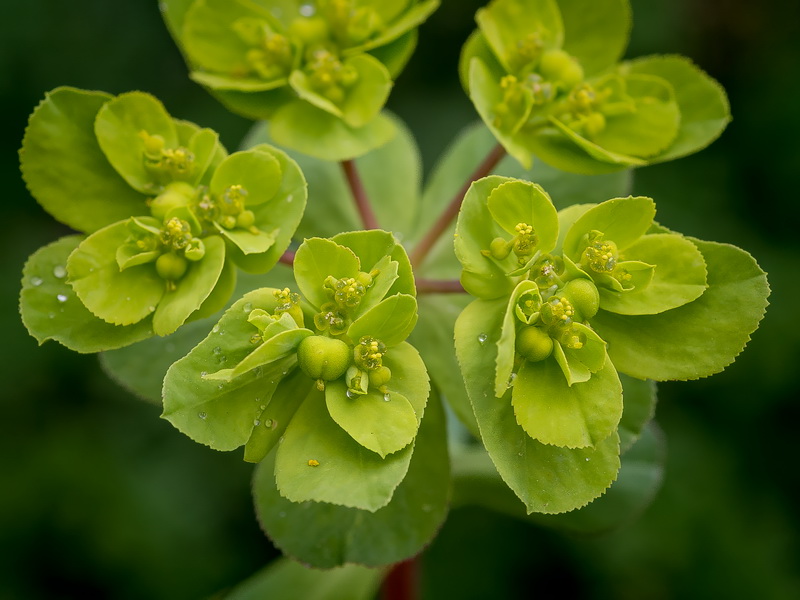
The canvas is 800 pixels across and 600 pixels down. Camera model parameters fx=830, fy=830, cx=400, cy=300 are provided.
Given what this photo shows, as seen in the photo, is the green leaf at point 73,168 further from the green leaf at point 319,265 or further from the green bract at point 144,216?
the green leaf at point 319,265

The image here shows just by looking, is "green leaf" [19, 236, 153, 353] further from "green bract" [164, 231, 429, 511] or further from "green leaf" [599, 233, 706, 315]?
"green leaf" [599, 233, 706, 315]

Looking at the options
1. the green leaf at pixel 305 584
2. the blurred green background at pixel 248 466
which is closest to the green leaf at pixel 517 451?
the green leaf at pixel 305 584

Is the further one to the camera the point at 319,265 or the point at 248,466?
the point at 248,466

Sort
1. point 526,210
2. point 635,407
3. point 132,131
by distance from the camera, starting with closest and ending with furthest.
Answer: point 526,210 → point 132,131 → point 635,407

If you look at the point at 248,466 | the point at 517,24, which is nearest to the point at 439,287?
the point at 517,24

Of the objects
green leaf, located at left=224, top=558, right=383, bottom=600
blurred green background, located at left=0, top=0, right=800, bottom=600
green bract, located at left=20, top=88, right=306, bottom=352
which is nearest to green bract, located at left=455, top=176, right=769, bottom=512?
green bract, located at left=20, top=88, right=306, bottom=352

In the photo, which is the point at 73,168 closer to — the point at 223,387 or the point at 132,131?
the point at 132,131
